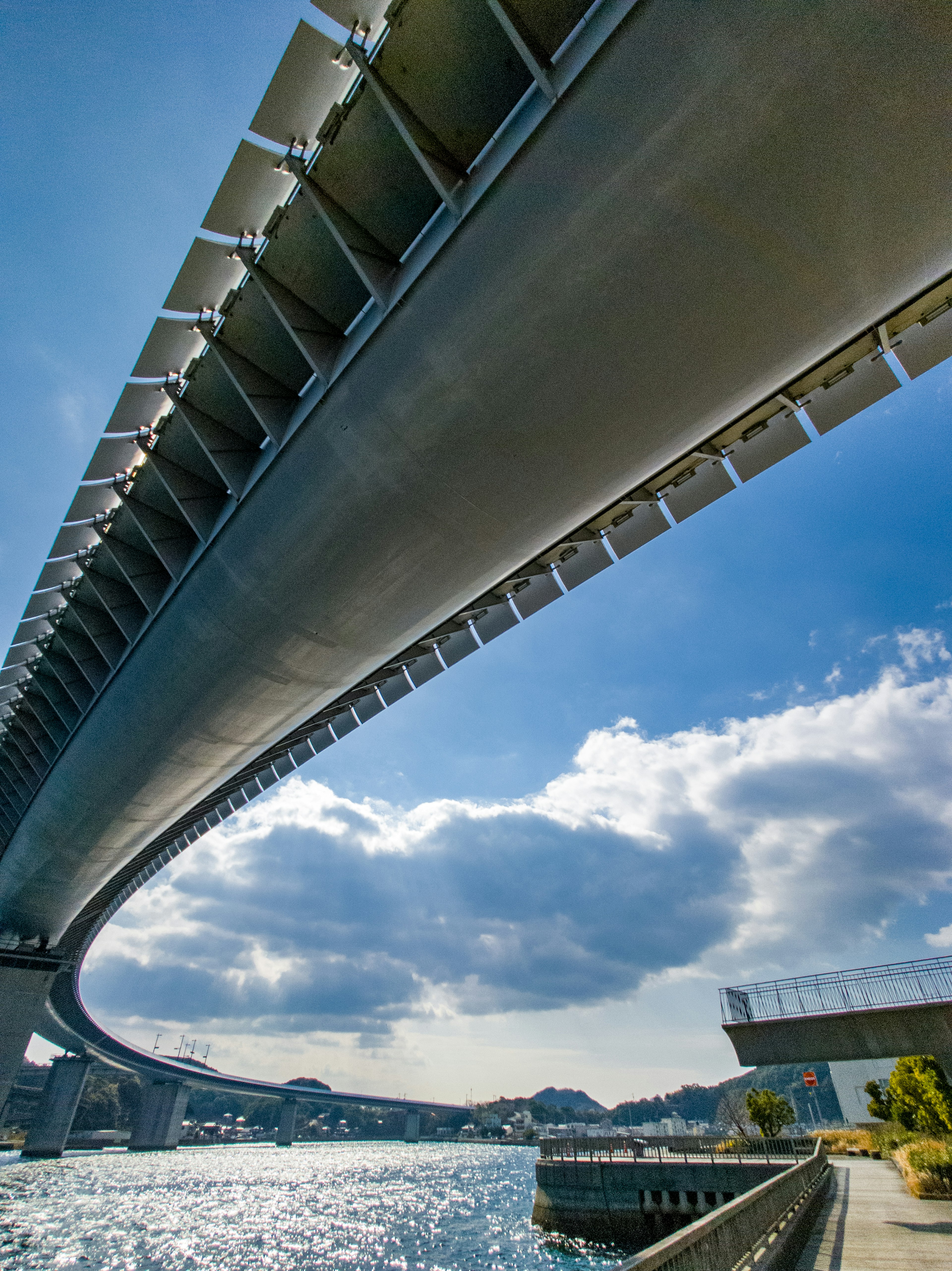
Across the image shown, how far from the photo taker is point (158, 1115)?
7975cm

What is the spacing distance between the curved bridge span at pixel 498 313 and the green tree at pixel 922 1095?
16.7 m

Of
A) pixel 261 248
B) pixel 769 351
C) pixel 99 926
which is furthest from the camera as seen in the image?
pixel 99 926

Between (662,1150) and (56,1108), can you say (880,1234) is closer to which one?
(662,1150)

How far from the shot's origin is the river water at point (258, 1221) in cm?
2397

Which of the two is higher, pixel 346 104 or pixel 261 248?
pixel 261 248

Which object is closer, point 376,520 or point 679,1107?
point 376,520

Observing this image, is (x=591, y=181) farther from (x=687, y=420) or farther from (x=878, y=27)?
(x=687, y=420)

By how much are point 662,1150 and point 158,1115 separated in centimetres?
8017

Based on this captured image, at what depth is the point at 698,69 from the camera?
4.62 meters

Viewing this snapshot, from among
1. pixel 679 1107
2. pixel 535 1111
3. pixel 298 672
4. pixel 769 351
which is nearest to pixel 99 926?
pixel 298 672

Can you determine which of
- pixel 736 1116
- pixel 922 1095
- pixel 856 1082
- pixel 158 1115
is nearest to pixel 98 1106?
pixel 158 1115

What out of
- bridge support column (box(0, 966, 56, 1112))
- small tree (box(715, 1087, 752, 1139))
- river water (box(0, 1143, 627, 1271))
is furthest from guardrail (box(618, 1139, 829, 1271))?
bridge support column (box(0, 966, 56, 1112))

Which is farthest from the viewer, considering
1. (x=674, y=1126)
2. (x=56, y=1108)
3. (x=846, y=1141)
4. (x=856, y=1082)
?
(x=56, y=1108)

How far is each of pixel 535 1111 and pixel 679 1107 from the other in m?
39.4
